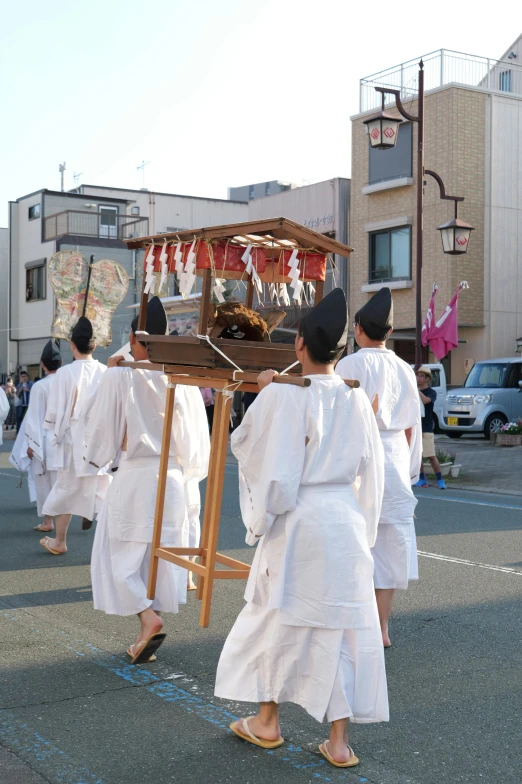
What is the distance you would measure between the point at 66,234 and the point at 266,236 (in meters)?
34.9

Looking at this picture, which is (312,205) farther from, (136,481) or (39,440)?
(136,481)

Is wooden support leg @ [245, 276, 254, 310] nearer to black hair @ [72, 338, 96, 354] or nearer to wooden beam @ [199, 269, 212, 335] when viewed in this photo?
wooden beam @ [199, 269, 212, 335]

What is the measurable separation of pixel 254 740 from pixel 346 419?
1.47 metres

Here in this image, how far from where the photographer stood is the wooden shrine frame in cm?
492

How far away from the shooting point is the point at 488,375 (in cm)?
2441

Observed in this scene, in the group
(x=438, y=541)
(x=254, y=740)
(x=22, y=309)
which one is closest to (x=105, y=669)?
(x=254, y=740)

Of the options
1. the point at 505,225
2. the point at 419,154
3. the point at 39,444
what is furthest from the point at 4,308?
the point at 39,444

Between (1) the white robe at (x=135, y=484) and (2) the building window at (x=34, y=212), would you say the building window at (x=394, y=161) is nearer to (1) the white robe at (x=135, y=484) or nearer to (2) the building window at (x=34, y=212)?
(2) the building window at (x=34, y=212)

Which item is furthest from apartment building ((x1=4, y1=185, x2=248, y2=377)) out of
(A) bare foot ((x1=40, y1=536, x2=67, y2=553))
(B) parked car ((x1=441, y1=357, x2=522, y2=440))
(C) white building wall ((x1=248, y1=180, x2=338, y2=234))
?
(A) bare foot ((x1=40, y1=536, x2=67, y2=553))

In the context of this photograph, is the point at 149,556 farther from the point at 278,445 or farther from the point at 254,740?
the point at 278,445

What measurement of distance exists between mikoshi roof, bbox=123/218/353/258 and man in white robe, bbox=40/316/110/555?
3088 millimetres

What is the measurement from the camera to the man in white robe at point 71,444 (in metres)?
8.59

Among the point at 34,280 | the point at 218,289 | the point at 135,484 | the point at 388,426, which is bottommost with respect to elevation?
the point at 135,484

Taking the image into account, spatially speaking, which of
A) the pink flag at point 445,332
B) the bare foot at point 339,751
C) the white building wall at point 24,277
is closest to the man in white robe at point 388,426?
the bare foot at point 339,751
